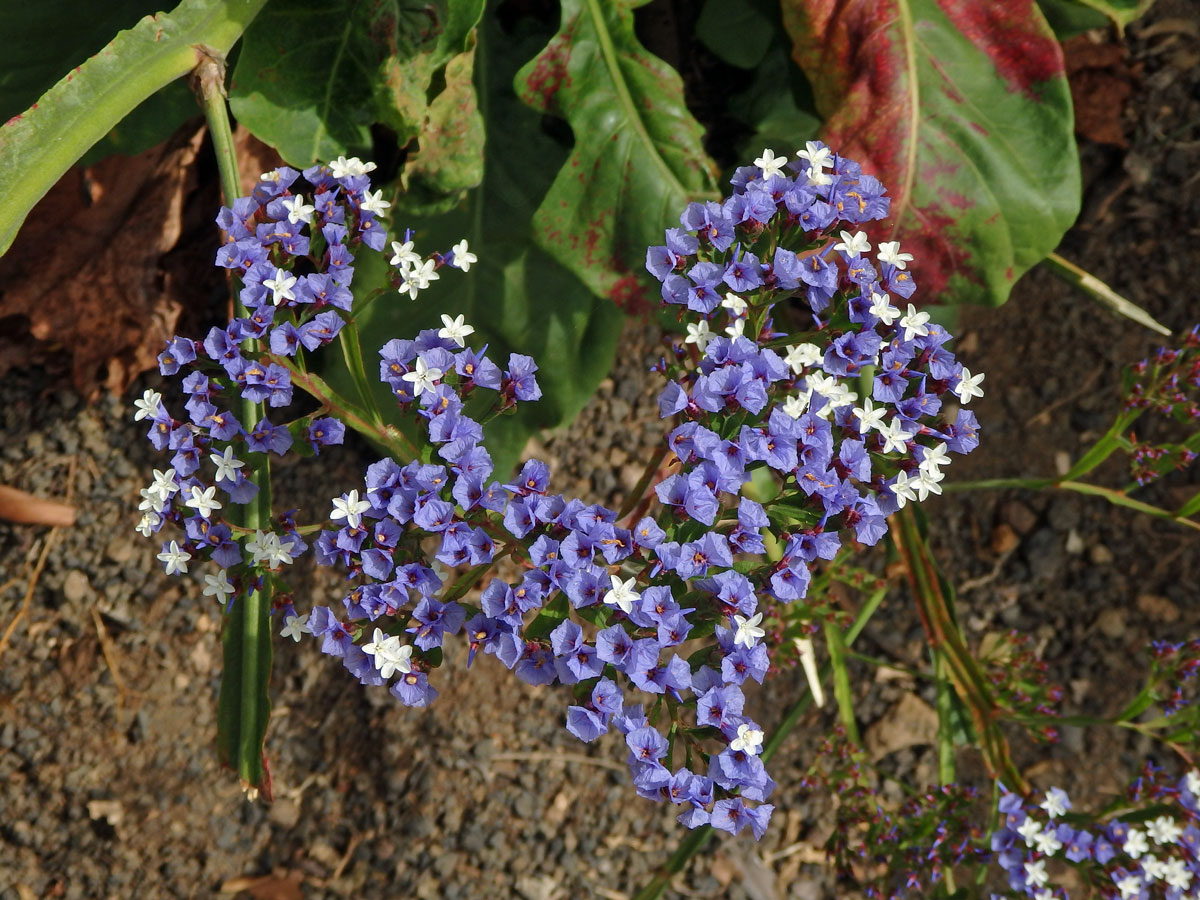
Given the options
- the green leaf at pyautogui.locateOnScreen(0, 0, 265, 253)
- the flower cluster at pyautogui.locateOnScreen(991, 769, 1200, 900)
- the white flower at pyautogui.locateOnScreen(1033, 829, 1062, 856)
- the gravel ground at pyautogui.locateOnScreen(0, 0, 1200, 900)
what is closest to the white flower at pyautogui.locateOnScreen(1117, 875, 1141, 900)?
the flower cluster at pyautogui.locateOnScreen(991, 769, 1200, 900)

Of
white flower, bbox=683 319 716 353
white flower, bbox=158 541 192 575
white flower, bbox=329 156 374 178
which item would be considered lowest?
white flower, bbox=683 319 716 353

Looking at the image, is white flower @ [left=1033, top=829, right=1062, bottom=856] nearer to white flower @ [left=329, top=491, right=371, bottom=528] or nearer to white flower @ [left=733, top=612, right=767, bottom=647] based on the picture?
white flower @ [left=733, top=612, right=767, bottom=647]

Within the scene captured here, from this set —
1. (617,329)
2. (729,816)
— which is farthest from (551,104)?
(729,816)

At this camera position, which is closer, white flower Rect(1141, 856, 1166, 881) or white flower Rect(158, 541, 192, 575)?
white flower Rect(158, 541, 192, 575)

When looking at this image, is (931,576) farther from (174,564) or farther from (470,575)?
(174,564)

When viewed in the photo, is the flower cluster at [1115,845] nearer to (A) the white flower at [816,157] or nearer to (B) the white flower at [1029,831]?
(B) the white flower at [1029,831]

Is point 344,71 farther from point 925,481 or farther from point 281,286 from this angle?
point 925,481

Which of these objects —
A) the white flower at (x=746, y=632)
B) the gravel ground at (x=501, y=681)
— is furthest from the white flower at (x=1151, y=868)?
the white flower at (x=746, y=632)

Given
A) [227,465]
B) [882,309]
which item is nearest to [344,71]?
[227,465]
